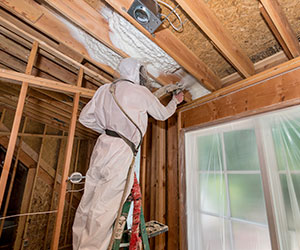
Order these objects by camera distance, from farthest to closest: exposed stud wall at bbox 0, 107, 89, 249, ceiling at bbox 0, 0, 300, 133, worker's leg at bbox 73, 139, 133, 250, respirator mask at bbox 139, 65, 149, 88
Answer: exposed stud wall at bbox 0, 107, 89, 249 < respirator mask at bbox 139, 65, 149, 88 < ceiling at bbox 0, 0, 300, 133 < worker's leg at bbox 73, 139, 133, 250

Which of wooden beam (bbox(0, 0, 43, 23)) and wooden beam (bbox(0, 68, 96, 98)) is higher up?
wooden beam (bbox(0, 0, 43, 23))

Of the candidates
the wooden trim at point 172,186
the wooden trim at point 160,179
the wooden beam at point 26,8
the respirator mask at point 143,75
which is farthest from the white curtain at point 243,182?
the wooden beam at point 26,8

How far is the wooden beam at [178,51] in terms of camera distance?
3.24 feet

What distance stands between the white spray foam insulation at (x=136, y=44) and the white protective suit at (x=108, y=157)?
242mm

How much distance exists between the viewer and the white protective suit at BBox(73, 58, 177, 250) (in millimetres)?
836

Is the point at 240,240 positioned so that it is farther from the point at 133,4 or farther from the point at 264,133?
the point at 133,4

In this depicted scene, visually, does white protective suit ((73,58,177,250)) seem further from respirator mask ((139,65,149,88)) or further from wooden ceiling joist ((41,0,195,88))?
wooden ceiling joist ((41,0,195,88))

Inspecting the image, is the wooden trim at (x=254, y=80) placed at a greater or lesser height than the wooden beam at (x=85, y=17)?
lesser

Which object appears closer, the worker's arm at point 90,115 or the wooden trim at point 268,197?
the wooden trim at point 268,197

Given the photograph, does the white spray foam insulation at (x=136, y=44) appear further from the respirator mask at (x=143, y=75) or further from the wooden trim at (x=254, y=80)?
the wooden trim at (x=254, y=80)

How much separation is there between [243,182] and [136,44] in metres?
1.52

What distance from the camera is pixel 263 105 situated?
128 centimetres

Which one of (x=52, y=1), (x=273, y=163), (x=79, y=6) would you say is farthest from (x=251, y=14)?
(x=52, y=1)

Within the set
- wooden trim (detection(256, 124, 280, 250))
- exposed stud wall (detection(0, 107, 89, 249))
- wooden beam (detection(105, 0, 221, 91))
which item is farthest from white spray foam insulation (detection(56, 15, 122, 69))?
exposed stud wall (detection(0, 107, 89, 249))
